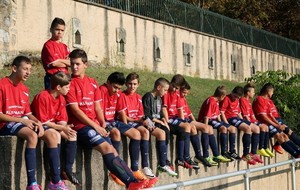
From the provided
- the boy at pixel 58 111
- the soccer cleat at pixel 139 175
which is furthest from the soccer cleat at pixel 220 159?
the boy at pixel 58 111

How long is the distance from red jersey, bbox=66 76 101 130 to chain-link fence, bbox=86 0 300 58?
48.2 feet

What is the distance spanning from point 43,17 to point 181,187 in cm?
1384

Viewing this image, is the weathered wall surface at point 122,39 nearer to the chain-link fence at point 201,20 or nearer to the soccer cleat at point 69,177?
the chain-link fence at point 201,20

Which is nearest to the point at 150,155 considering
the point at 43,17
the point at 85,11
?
the point at 43,17

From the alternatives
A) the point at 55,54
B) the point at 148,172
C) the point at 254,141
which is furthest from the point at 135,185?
the point at 254,141

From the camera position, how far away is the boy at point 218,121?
13523 mm

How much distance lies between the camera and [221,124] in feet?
44.9

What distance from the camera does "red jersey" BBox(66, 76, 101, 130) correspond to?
Answer: 930cm

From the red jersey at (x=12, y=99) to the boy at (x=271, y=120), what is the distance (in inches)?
330

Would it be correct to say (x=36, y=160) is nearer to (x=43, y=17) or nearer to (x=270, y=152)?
(x=270, y=152)

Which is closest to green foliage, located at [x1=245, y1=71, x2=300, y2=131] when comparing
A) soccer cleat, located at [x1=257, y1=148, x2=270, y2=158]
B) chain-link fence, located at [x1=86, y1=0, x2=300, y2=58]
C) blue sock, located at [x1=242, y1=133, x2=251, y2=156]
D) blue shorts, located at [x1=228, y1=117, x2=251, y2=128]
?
soccer cleat, located at [x1=257, y1=148, x2=270, y2=158]

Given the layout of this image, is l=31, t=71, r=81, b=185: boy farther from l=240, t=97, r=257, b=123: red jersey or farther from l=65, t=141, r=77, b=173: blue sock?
l=240, t=97, r=257, b=123: red jersey

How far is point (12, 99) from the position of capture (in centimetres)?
854

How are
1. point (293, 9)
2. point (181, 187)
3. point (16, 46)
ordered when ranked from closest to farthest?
point (181, 187), point (16, 46), point (293, 9)
